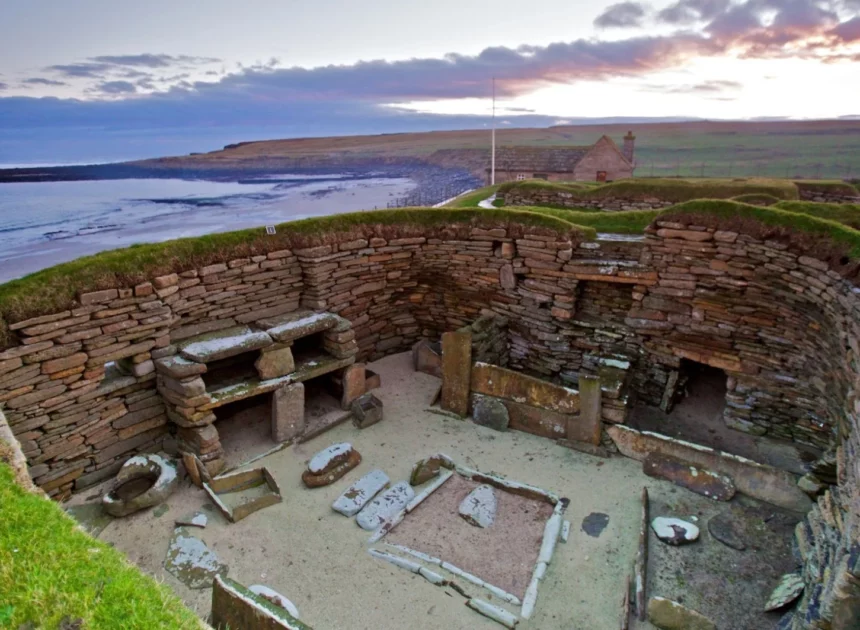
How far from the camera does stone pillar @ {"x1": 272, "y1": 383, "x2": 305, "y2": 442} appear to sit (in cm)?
897

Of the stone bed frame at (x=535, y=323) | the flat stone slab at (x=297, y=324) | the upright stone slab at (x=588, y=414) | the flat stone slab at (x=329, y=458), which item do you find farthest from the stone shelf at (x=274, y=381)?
the upright stone slab at (x=588, y=414)

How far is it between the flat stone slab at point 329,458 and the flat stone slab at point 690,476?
4.69 meters

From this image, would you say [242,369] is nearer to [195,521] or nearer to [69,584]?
[195,521]

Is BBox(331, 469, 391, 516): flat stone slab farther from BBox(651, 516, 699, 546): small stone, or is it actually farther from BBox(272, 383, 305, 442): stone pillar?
BBox(651, 516, 699, 546): small stone

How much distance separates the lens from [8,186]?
128 ft

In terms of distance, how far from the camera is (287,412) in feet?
29.8

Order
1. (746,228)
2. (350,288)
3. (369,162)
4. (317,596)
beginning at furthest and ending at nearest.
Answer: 1. (369,162)
2. (350,288)
3. (746,228)
4. (317,596)

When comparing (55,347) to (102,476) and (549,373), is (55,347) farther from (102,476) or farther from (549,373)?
(549,373)

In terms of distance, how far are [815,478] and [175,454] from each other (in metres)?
9.53

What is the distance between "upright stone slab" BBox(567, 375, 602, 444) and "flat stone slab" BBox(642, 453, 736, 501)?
900 millimetres

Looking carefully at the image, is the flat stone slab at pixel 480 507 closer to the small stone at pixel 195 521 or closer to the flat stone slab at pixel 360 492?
the flat stone slab at pixel 360 492

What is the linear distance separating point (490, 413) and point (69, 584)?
279 inches

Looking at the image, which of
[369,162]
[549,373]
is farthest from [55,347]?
[369,162]

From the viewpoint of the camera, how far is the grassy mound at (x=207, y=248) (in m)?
7.68
